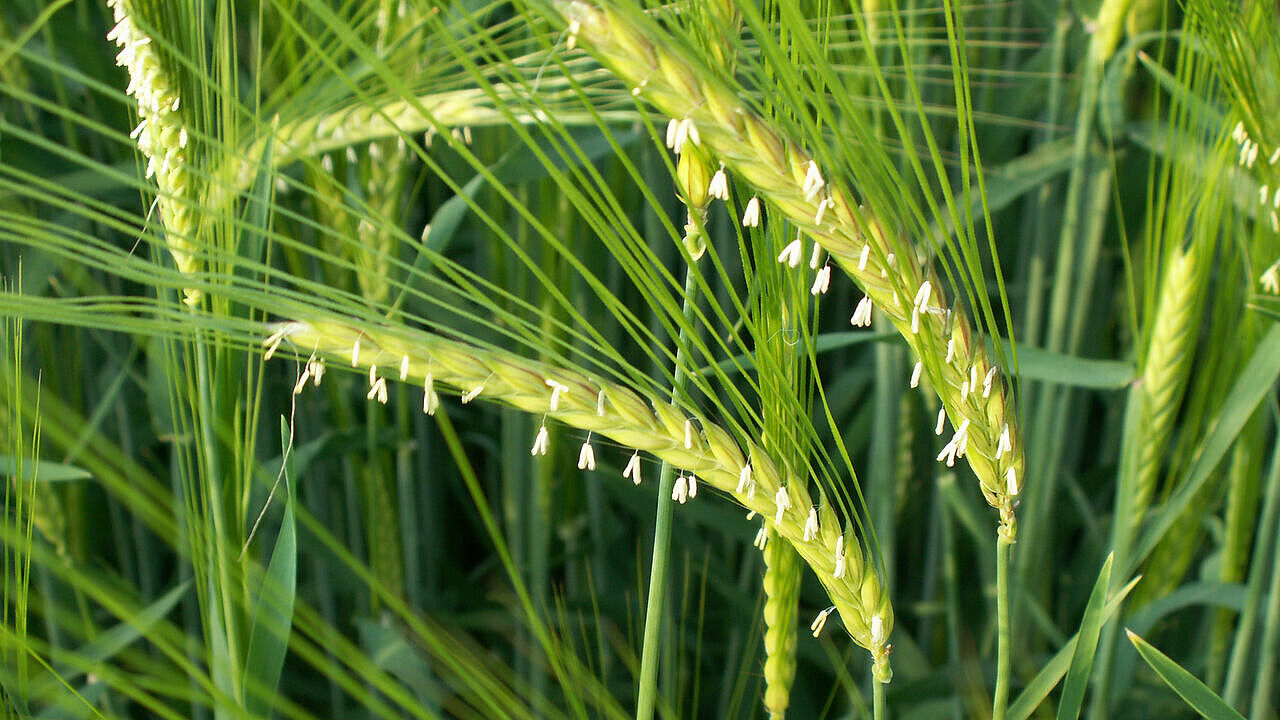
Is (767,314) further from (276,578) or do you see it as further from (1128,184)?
(1128,184)

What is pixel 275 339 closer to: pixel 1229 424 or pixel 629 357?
pixel 1229 424

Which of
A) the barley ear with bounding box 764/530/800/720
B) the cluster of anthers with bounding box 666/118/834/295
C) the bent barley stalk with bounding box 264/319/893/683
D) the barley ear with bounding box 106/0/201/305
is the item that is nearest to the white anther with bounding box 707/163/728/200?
the cluster of anthers with bounding box 666/118/834/295

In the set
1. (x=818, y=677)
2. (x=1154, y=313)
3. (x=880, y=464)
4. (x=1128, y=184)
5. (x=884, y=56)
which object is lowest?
(x=818, y=677)

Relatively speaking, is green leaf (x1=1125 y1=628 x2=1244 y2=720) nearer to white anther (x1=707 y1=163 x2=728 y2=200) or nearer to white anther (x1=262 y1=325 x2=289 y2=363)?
white anther (x1=707 y1=163 x2=728 y2=200)

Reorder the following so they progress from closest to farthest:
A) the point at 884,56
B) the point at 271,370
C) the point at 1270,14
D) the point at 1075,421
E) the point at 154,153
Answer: the point at 154,153 → the point at 1270,14 → the point at 884,56 → the point at 271,370 → the point at 1075,421

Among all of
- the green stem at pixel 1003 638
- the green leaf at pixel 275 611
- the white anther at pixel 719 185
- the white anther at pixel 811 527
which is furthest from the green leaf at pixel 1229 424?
the green leaf at pixel 275 611

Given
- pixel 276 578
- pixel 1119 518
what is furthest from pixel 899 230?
pixel 1119 518

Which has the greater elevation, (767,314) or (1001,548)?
(767,314)

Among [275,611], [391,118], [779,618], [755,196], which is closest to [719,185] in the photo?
[755,196]
